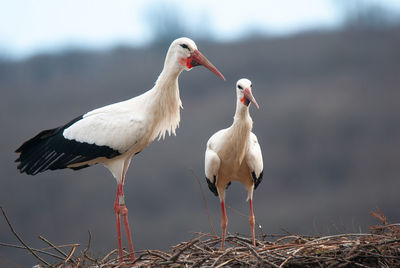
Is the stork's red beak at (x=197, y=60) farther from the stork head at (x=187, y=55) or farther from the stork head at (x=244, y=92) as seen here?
the stork head at (x=244, y=92)

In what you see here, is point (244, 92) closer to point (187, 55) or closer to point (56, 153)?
point (187, 55)

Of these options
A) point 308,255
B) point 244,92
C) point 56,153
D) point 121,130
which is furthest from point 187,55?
point 308,255

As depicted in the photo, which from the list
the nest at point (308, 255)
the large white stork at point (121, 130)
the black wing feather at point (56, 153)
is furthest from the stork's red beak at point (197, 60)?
the nest at point (308, 255)

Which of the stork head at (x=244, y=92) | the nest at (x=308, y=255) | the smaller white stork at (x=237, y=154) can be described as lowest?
the nest at (x=308, y=255)

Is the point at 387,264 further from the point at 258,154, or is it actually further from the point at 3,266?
the point at 3,266

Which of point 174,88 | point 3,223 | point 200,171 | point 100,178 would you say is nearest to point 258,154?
point 174,88

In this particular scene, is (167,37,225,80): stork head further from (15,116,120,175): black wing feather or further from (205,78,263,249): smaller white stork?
(15,116,120,175): black wing feather

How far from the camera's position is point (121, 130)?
5980mm

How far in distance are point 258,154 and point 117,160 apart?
3.96 feet

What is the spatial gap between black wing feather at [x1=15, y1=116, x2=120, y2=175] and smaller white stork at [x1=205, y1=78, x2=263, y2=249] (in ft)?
2.71

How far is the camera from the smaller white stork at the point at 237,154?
5.86 metres

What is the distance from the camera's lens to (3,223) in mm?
21203

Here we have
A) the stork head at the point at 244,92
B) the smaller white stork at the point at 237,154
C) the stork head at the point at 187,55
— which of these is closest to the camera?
the stork head at the point at 244,92

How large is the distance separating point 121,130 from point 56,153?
0.64 meters
